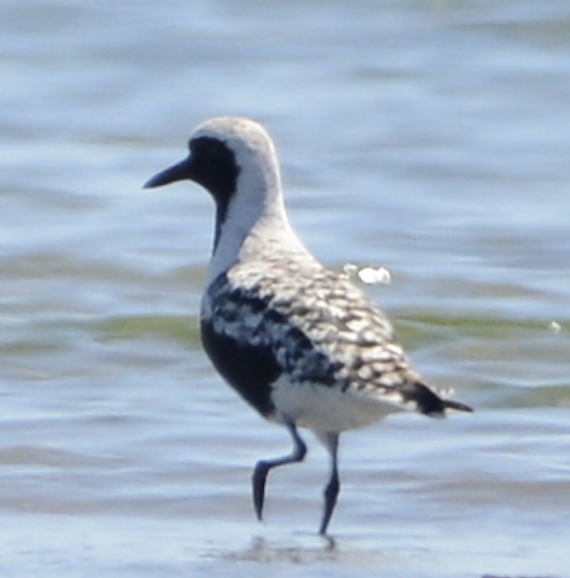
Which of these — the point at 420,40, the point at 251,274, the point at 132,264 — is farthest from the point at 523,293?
the point at 420,40

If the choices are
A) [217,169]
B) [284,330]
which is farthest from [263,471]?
[217,169]

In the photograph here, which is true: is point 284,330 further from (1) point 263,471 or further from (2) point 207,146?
(2) point 207,146

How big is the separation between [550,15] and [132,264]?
6.23 m

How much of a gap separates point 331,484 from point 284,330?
24.2 inches

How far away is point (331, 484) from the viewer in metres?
7.38

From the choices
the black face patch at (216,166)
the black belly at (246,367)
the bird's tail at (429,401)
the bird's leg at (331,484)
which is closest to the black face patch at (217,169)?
the black face patch at (216,166)

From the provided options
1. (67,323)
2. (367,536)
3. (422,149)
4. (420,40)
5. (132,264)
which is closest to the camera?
(367,536)

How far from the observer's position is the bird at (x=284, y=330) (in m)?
6.88

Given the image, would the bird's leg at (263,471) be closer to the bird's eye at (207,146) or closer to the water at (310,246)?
the water at (310,246)

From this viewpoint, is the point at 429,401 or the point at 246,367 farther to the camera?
the point at 246,367

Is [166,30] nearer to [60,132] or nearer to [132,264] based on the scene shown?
[60,132]

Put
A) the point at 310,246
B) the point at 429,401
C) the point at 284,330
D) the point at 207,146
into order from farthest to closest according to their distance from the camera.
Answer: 1. the point at 310,246
2. the point at 207,146
3. the point at 284,330
4. the point at 429,401

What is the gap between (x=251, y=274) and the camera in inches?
291

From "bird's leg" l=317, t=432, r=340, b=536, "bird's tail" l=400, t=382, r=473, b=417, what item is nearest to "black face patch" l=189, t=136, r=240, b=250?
"bird's leg" l=317, t=432, r=340, b=536
